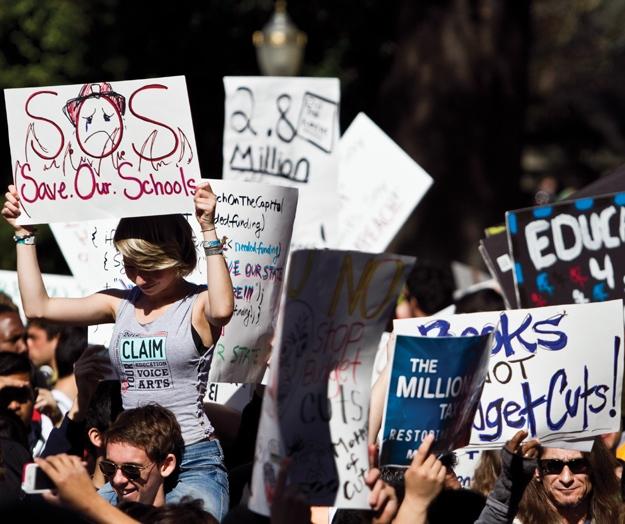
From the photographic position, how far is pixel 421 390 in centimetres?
421

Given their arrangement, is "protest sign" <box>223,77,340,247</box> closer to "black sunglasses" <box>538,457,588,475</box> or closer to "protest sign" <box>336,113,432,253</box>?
"protest sign" <box>336,113,432,253</box>

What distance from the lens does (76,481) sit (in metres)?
3.77

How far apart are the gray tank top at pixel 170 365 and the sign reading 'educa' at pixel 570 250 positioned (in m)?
1.94

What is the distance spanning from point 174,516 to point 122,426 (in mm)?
792

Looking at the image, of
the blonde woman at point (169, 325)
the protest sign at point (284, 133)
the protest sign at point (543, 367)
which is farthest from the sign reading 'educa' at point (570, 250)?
the blonde woman at point (169, 325)

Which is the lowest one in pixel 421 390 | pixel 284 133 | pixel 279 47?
pixel 421 390

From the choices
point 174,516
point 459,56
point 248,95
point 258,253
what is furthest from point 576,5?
point 174,516

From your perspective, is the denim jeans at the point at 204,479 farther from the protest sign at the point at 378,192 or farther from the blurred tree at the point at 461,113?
the blurred tree at the point at 461,113

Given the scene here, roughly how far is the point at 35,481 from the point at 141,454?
0.82m

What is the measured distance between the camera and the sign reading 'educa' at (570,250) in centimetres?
638

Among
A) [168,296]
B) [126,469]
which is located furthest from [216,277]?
[126,469]

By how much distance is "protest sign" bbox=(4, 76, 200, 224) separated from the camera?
16.4ft

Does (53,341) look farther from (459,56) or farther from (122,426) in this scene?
(459,56)

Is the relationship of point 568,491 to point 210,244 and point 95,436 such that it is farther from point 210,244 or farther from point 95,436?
point 95,436
